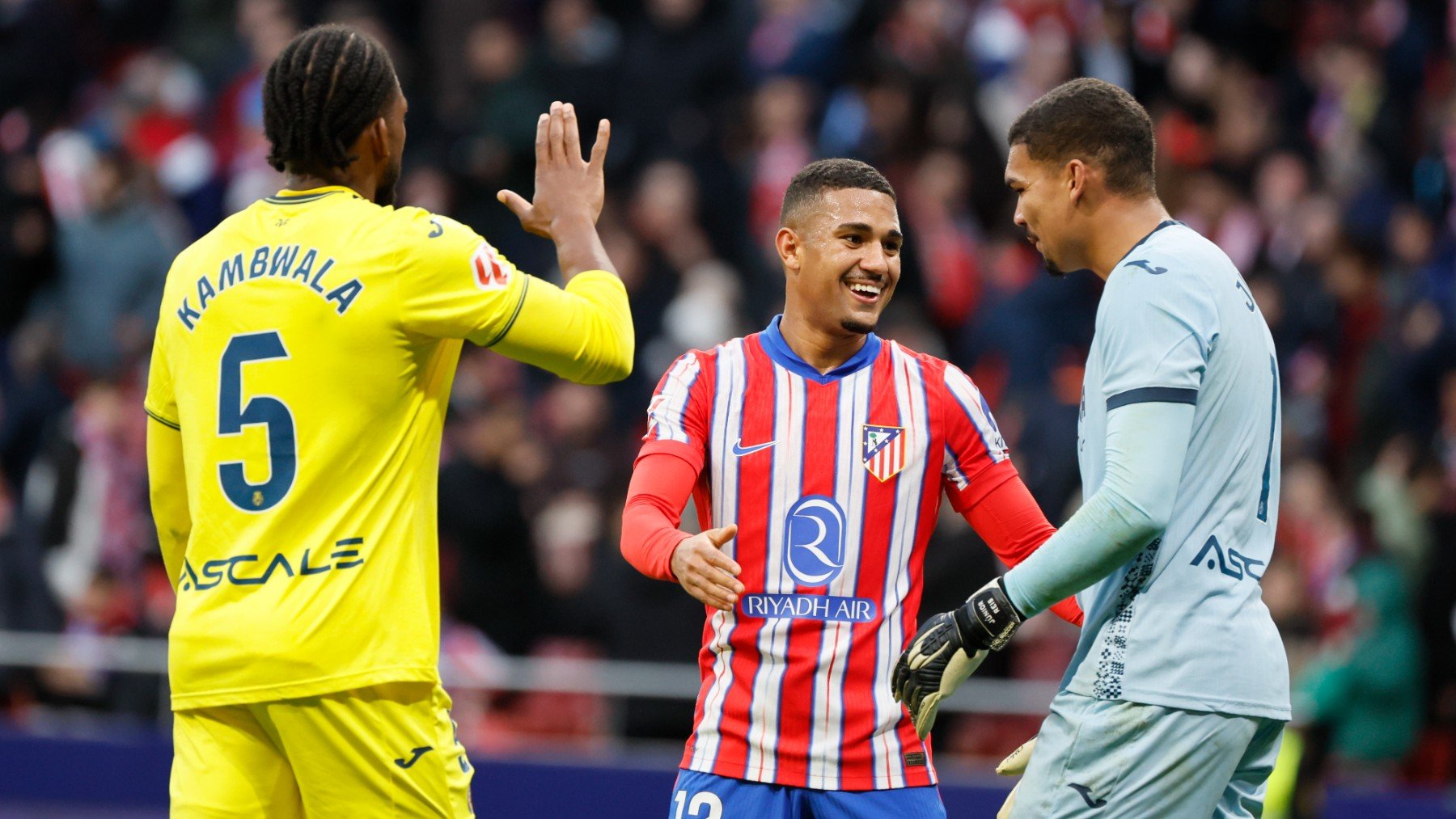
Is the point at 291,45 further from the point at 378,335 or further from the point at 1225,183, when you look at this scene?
the point at 1225,183

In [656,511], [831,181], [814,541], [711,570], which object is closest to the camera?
[711,570]

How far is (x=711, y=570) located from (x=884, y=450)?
811mm

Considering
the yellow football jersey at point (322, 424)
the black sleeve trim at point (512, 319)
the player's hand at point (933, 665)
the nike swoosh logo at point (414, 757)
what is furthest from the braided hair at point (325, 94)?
the player's hand at point (933, 665)

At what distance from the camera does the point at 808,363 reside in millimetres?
5016

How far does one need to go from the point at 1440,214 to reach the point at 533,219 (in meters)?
9.35

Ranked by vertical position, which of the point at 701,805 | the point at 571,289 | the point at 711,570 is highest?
the point at 571,289

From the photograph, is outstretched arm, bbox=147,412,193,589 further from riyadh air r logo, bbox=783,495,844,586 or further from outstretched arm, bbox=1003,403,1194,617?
outstretched arm, bbox=1003,403,1194,617

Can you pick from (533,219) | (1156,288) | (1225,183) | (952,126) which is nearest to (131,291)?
(952,126)

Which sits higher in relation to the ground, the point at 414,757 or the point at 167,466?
the point at 167,466

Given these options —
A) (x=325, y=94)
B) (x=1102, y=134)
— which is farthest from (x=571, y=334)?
(x=1102, y=134)

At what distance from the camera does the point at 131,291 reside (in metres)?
12.7

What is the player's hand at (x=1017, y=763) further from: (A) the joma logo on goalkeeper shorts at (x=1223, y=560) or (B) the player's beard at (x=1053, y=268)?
(B) the player's beard at (x=1053, y=268)

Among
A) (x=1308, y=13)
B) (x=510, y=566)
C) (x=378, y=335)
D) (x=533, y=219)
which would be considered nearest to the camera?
(x=378, y=335)

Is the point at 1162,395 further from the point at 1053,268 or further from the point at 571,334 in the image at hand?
the point at 571,334
